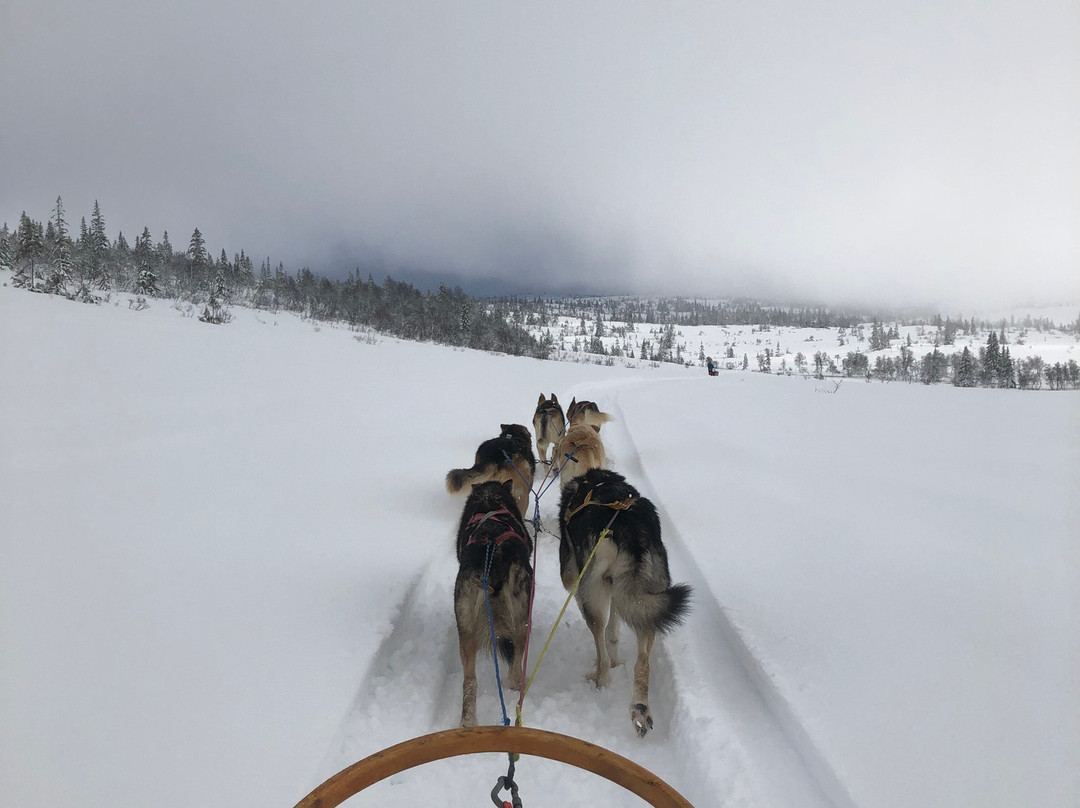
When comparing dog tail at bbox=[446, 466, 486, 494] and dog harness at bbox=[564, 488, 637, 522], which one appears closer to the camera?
dog harness at bbox=[564, 488, 637, 522]

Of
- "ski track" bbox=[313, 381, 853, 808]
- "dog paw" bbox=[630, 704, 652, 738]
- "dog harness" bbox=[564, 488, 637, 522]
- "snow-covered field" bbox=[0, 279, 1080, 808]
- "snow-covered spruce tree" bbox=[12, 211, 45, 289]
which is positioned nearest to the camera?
"snow-covered field" bbox=[0, 279, 1080, 808]

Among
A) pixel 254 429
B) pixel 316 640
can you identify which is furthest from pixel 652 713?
pixel 254 429

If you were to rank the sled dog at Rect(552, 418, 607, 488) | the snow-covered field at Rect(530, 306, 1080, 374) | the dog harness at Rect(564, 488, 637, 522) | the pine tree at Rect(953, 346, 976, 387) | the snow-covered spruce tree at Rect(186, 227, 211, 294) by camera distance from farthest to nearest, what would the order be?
the snow-covered field at Rect(530, 306, 1080, 374)
the snow-covered spruce tree at Rect(186, 227, 211, 294)
the pine tree at Rect(953, 346, 976, 387)
the sled dog at Rect(552, 418, 607, 488)
the dog harness at Rect(564, 488, 637, 522)

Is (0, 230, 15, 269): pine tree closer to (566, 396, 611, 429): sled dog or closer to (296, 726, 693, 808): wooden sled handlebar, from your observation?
(566, 396, 611, 429): sled dog

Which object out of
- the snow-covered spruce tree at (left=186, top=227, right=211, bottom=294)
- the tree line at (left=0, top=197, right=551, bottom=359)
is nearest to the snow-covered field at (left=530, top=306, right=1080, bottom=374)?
the tree line at (left=0, top=197, right=551, bottom=359)

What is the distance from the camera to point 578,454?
5379 millimetres

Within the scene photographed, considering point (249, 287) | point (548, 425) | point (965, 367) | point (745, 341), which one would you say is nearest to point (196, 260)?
point (249, 287)

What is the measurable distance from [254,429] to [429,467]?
8.65 ft

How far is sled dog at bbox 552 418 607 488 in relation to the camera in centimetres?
535

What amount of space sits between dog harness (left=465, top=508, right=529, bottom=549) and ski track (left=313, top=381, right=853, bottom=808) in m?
0.82

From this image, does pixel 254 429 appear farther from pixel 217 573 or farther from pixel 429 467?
pixel 217 573

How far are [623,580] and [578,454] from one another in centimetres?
287

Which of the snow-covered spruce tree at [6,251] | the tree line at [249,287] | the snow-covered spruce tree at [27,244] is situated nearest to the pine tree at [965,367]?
the tree line at [249,287]

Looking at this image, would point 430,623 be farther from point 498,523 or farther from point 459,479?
point 459,479
